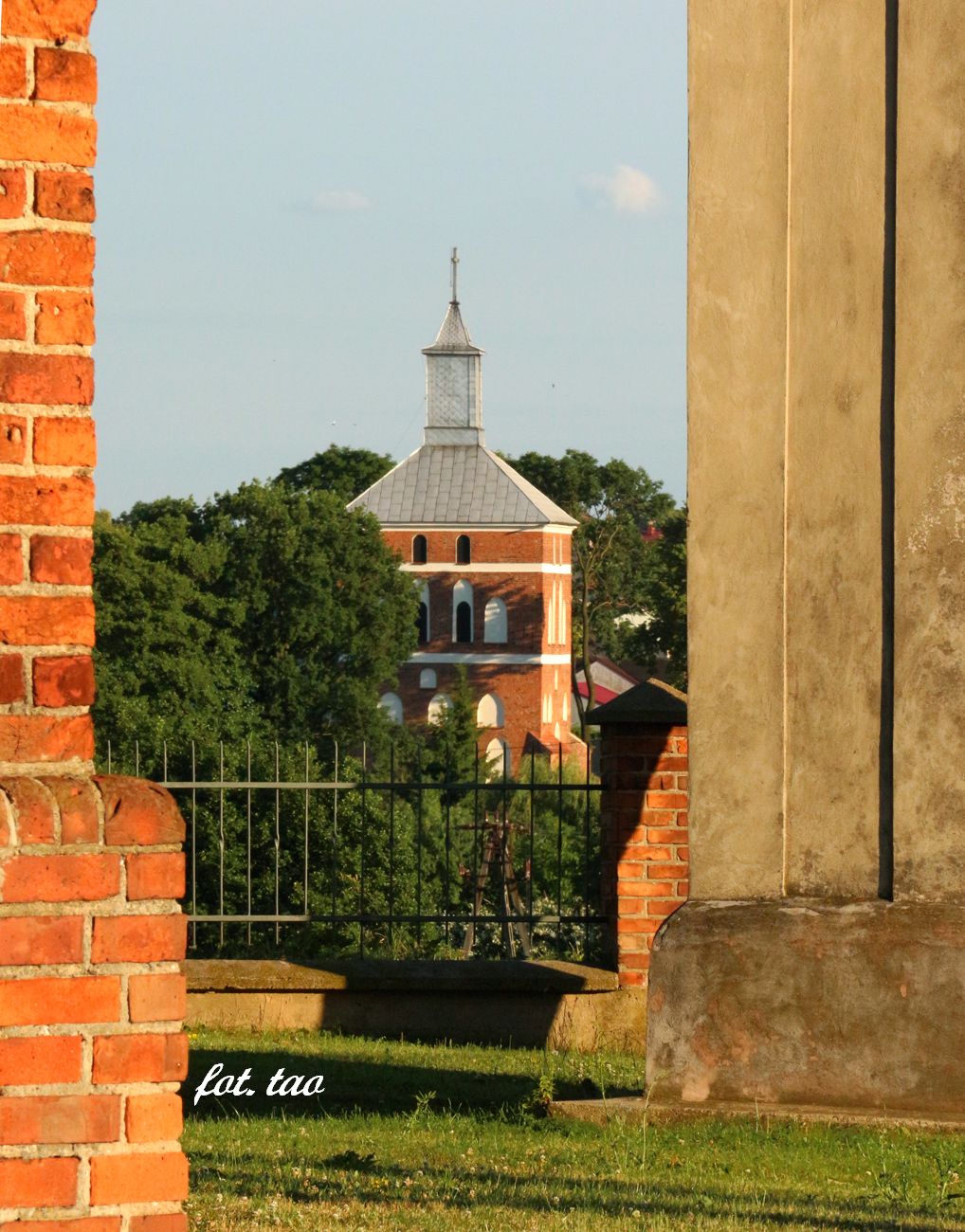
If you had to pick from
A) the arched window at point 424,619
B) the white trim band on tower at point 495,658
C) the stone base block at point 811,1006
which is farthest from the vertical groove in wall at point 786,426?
the arched window at point 424,619

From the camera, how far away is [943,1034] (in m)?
6.39

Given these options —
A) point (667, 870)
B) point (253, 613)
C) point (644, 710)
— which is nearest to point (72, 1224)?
point (644, 710)

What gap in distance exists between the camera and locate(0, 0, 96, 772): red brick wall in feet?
8.23

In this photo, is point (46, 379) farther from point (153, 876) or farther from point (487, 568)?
point (487, 568)

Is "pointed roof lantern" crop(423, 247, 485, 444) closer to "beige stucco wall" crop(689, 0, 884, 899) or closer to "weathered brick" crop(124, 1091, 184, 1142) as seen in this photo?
"beige stucco wall" crop(689, 0, 884, 899)

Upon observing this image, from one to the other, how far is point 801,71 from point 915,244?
831mm

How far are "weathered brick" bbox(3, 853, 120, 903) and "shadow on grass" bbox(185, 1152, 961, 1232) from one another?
2.68m

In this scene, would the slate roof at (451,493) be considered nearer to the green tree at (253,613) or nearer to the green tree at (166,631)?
the green tree at (253,613)

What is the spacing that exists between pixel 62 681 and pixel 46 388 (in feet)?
1.39

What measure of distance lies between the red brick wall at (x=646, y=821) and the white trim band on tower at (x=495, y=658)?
74.8 metres

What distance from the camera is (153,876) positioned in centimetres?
253

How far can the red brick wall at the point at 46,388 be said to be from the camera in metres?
2.51

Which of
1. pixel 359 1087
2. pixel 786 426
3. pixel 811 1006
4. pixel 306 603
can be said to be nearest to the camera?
pixel 811 1006

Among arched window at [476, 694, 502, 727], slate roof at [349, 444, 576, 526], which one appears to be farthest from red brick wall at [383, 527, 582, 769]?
slate roof at [349, 444, 576, 526]
